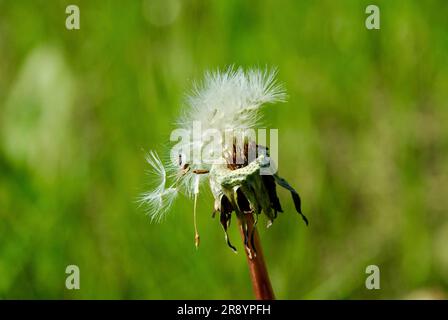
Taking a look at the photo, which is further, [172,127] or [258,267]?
[172,127]

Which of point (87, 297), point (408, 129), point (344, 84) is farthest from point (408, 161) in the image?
point (87, 297)

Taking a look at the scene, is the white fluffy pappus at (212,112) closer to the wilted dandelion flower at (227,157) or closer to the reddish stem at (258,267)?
the wilted dandelion flower at (227,157)

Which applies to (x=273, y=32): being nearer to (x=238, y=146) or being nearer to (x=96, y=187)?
(x=96, y=187)

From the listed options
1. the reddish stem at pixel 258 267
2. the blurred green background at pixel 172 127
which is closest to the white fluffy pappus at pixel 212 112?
the reddish stem at pixel 258 267

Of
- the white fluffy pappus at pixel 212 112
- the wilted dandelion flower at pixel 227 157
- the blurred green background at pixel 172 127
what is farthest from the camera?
the blurred green background at pixel 172 127

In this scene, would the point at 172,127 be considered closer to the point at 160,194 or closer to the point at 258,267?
the point at 160,194

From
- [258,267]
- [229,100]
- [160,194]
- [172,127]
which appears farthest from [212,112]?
[172,127]

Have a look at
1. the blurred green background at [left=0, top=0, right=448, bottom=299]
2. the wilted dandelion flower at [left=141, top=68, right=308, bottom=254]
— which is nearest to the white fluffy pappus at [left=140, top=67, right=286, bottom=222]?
the wilted dandelion flower at [left=141, top=68, right=308, bottom=254]
